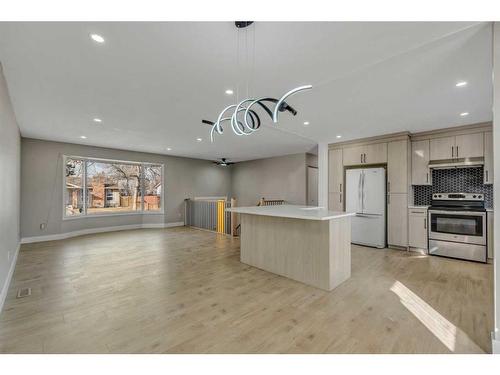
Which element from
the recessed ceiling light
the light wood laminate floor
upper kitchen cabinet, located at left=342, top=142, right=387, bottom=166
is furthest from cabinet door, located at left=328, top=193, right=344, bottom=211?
the recessed ceiling light

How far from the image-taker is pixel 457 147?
438cm

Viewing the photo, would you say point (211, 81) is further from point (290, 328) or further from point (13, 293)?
point (13, 293)

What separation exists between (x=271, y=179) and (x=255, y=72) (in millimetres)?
6428

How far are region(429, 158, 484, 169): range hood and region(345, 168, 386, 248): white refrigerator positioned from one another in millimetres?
920

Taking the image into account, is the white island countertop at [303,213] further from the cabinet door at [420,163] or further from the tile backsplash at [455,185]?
the tile backsplash at [455,185]

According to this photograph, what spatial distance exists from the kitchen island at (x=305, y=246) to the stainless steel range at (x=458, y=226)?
2.35 metres

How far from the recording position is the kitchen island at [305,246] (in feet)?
9.52

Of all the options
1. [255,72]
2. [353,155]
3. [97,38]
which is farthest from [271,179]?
[97,38]

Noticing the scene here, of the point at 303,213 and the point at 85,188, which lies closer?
the point at 303,213

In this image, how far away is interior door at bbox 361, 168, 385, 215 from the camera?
16.3 ft

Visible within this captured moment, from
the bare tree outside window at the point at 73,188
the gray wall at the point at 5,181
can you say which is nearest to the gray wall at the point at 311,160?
the bare tree outside window at the point at 73,188

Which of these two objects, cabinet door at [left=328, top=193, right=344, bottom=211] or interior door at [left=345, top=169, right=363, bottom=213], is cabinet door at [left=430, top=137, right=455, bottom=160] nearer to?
interior door at [left=345, top=169, right=363, bottom=213]

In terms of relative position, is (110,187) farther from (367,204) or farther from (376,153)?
(376,153)
